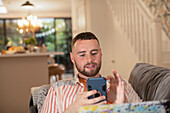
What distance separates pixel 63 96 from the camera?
3.94ft

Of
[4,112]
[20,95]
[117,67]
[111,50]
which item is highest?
[111,50]

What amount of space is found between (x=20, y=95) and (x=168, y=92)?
10.4 feet

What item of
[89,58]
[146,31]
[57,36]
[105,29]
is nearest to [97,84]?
[89,58]

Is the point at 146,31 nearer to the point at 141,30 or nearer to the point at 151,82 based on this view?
the point at 141,30

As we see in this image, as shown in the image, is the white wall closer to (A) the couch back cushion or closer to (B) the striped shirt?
(A) the couch back cushion

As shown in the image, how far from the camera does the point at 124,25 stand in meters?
4.55

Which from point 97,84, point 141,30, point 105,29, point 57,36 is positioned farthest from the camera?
point 57,36

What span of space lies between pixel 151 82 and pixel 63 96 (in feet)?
1.70

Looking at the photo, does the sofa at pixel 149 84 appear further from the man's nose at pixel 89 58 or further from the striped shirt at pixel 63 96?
the man's nose at pixel 89 58

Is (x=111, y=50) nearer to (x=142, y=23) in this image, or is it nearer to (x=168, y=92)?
(x=142, y=23)

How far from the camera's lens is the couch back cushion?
1.17 metres

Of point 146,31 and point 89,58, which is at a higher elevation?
point 146,31

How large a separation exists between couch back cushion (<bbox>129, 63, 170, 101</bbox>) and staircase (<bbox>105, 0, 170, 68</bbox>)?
189cm

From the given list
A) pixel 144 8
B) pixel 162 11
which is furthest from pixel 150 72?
pixel 162 11
